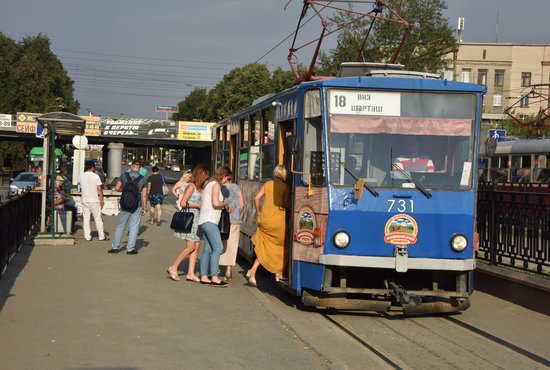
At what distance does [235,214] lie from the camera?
38.3ft

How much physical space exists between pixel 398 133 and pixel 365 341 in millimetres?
2725

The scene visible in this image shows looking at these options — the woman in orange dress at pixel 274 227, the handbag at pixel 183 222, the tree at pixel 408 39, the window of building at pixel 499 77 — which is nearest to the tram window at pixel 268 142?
the woman in orange dress at pixel 274 227

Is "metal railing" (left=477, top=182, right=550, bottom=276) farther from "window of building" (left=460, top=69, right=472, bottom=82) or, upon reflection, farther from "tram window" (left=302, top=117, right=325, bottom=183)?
"window of building" (left=460, top=69, right=472, bottom=82)

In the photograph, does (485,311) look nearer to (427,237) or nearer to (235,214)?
(427,237)

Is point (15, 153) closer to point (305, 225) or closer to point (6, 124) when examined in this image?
point (6, 124)

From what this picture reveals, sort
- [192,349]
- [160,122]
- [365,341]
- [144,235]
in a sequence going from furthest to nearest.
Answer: [160,122], [144,235], [365,341], [192,349]

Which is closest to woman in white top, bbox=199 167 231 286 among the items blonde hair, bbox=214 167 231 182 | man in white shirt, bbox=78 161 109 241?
blonde hair, bbox=214 167 231 182

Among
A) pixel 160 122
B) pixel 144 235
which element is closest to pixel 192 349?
pixel 144 235

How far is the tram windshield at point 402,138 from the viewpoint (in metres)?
9.05

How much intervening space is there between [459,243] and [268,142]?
379 centimetres

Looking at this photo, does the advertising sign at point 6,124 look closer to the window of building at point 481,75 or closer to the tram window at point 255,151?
the window of building at point 481,75

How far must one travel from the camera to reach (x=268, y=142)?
11.6m

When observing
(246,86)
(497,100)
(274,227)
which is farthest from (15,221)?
(497,100)

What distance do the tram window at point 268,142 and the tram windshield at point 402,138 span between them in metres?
2.17
